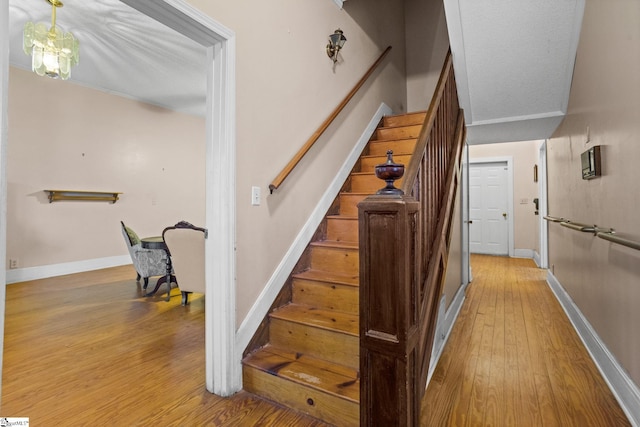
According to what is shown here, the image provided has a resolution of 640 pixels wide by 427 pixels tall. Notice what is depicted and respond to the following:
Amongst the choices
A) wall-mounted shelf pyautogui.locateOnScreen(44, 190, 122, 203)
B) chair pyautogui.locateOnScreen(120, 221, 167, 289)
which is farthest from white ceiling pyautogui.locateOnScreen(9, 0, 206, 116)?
chair pyautogui.locateOnScreen(120, 221, 167, 289)

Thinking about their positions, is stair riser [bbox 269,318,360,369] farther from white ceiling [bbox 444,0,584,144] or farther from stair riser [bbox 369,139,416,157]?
white ceiling [bbox 444,0,584,144]

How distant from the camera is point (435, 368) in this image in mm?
2043

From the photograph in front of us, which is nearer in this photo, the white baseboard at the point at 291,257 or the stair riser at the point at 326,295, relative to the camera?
the white baseboard at the point at 291,257

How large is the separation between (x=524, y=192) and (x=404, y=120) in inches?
158

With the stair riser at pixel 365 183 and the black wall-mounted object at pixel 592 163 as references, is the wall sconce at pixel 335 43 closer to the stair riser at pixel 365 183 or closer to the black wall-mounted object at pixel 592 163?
the stair riser at pixel 365 183

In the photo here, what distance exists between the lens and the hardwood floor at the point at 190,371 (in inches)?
61.9

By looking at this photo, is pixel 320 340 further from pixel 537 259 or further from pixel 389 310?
pixel 537 259

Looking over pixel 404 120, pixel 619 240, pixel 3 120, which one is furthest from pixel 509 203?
pixel 3 120

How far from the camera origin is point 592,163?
2.00 meters

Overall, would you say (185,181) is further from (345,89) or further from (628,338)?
(628,338)

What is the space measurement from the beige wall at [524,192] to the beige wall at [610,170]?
3.83 meters

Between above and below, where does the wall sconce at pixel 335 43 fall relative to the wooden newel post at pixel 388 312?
above

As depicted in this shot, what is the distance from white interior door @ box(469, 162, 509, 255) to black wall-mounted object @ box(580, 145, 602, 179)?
4.45 meters

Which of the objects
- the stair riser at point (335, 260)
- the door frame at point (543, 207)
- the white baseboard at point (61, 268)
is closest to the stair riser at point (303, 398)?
the stair riser at point (335, 260)
